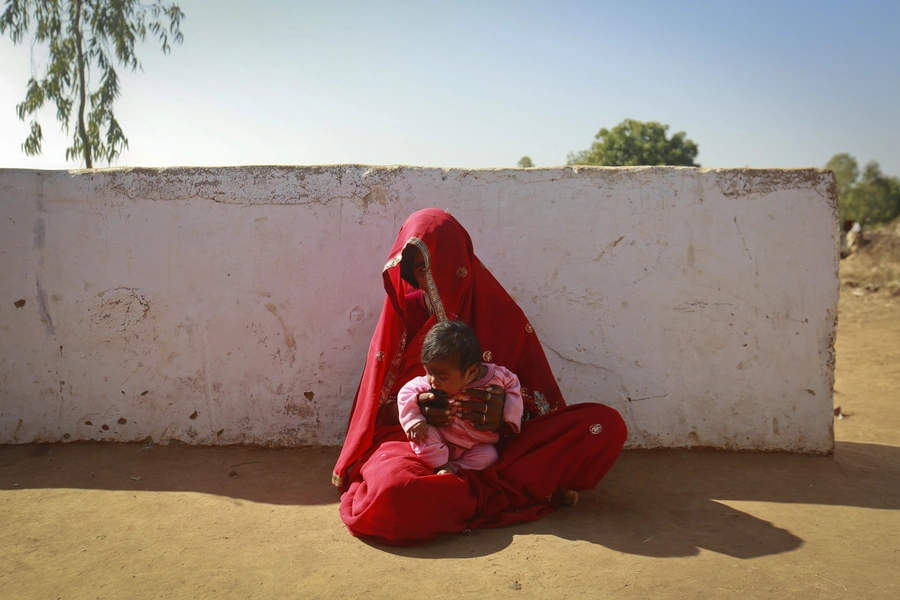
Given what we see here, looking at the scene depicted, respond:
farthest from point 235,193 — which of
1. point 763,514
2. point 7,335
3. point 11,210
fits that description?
point 763,514

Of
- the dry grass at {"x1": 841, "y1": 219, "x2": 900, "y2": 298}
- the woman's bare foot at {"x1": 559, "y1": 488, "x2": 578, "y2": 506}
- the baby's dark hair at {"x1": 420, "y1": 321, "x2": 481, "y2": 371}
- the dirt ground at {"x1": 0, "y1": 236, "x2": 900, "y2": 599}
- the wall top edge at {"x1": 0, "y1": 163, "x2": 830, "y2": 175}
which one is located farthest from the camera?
the dry grass at {"x1": 841, "y1": 219, "x2": 900, "y2": 298}

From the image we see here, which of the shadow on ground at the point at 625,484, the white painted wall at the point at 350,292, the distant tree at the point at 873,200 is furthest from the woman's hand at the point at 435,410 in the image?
the distant tree at the point at 873,200

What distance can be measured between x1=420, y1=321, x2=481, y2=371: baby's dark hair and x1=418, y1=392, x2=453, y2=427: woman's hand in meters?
0.22

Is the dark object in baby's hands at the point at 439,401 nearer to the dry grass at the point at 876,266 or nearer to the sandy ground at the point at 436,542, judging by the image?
the sandy ground at the point at 436,542

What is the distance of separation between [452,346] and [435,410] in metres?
0.33

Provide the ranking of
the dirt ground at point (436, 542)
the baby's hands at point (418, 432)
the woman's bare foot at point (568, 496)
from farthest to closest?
the woman's bare foot at point (568, 496), the baby's hands at point (418, 432), the dirt ground at point (436, 542)

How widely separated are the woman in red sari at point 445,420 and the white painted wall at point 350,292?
0.52 m

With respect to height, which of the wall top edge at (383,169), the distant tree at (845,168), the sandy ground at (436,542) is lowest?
the sandy ground at (436,542)

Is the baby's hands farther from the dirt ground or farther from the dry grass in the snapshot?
the dry grass

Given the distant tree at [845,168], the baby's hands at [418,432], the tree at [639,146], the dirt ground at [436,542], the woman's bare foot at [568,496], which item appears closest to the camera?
the dirt ground at [436,542]

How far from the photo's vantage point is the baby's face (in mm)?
2266

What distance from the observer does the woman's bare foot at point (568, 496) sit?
8.30 ft

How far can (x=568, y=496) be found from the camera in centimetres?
253

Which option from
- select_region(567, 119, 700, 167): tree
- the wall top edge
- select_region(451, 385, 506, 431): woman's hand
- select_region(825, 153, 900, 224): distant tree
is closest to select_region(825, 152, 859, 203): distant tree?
select_region(825, 153, 900, 224): distant tree
